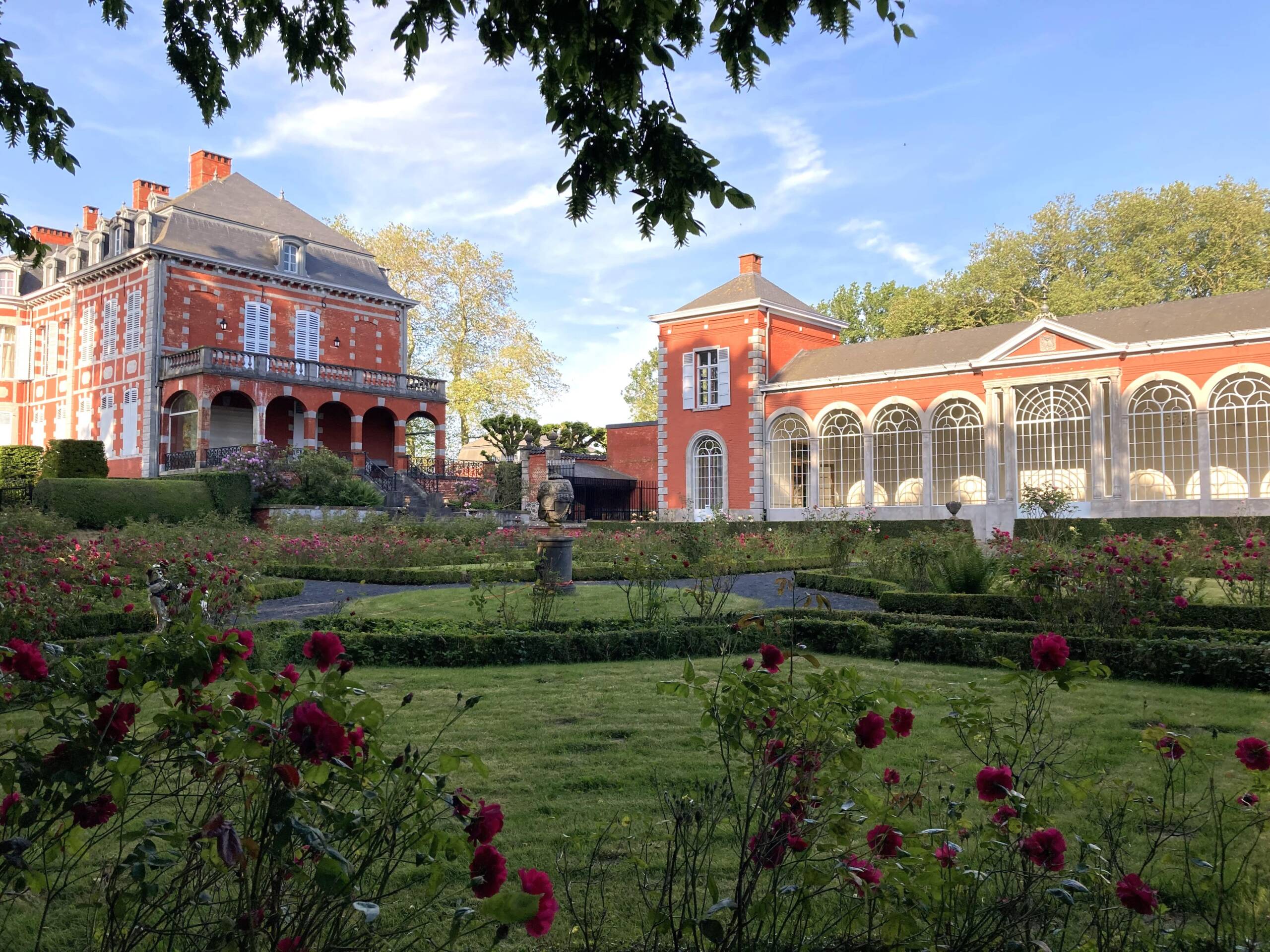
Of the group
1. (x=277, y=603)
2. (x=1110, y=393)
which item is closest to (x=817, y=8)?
(x=277, y=603)

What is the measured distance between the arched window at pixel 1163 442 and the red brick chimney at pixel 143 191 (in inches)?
1169

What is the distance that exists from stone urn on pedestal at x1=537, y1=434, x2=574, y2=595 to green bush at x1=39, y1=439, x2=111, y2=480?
14.4 m

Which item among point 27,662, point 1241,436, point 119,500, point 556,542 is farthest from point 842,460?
point 27,662

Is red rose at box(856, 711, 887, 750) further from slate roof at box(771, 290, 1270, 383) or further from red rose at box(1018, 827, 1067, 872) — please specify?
slate roof at box(771, 290, 1270, 383)

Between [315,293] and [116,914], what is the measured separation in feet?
94.5

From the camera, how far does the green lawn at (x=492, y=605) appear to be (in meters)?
9.26

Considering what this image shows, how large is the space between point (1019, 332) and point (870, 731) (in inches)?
777

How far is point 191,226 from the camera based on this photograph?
84.5ft

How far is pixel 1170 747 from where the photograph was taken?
2264mm

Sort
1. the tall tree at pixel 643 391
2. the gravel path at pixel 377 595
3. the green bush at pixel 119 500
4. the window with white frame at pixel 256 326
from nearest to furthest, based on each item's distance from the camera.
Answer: the gravel path at pixel 377 595 < the green bush at pixel 119 500 < the window with white frame at pixel 256 326 < the tall tree at pixel 643 391

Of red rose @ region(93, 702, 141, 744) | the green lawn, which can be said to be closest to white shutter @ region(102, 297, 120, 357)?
the green lawn

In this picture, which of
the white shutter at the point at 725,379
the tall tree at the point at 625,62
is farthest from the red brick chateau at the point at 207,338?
the tall tree at the point at 625,62

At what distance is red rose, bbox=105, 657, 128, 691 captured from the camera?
1806 millimetres

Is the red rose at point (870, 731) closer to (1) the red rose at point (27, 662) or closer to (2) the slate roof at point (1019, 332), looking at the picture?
(1) the red rose at point (27, 662)
